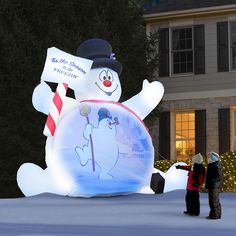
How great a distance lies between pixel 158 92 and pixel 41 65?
4.09 meters

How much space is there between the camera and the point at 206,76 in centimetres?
2009

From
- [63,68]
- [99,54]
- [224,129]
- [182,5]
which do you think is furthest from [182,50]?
[63,68]

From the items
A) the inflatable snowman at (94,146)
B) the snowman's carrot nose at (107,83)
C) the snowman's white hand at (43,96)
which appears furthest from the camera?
the snowman's carrot nose at (107,83)

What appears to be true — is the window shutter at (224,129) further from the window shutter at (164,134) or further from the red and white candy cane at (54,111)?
Answer: the red and white candy cane at (54,111)

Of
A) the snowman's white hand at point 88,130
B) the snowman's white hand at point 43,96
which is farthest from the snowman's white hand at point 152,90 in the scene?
the snowman's white hand at point 43,96

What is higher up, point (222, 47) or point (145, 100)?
point (222, 47)

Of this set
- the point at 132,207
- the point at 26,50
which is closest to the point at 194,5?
the point at 26,50

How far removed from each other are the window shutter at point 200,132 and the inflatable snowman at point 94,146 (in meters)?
8.01

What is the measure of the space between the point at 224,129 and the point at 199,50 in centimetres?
282

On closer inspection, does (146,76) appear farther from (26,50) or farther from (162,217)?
(162,217)

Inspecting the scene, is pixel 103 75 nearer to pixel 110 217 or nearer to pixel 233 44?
pixel 110 217

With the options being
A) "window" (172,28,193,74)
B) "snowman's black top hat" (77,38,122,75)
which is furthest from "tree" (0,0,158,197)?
"window" (172,28,193,74)

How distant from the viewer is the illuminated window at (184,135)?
20.1m

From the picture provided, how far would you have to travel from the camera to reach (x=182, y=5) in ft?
68.3
